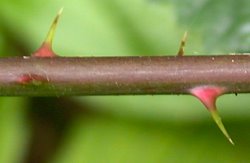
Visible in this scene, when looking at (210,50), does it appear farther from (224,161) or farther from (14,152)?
(14,152)

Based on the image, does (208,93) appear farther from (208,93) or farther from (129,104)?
(129,104)

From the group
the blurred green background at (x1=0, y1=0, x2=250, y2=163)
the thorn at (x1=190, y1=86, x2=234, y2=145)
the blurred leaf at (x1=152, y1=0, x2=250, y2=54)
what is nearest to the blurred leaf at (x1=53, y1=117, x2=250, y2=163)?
the blurred green background at (x1=0, y1=0, x2=250, y2=163)

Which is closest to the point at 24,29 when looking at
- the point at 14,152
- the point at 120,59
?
the point at 14,152

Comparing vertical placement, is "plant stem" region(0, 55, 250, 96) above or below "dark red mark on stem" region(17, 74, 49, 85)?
above

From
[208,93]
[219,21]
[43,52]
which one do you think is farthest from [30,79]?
[219,21]

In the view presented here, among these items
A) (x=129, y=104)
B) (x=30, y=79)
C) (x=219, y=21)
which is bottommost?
(x=30, y=79)

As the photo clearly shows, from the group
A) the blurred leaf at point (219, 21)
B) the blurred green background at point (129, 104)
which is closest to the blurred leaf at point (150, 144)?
the blurred green background at point (129, 104)

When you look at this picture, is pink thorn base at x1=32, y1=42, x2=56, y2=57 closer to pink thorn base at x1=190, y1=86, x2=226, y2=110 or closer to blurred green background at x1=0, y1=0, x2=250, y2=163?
pink thorn base at x1=190, y1=86, x2=226, y2=110

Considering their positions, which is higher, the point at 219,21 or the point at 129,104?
the point at 219,21

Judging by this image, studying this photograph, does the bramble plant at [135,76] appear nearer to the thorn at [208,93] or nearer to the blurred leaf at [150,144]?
the thorn at [208,93]
